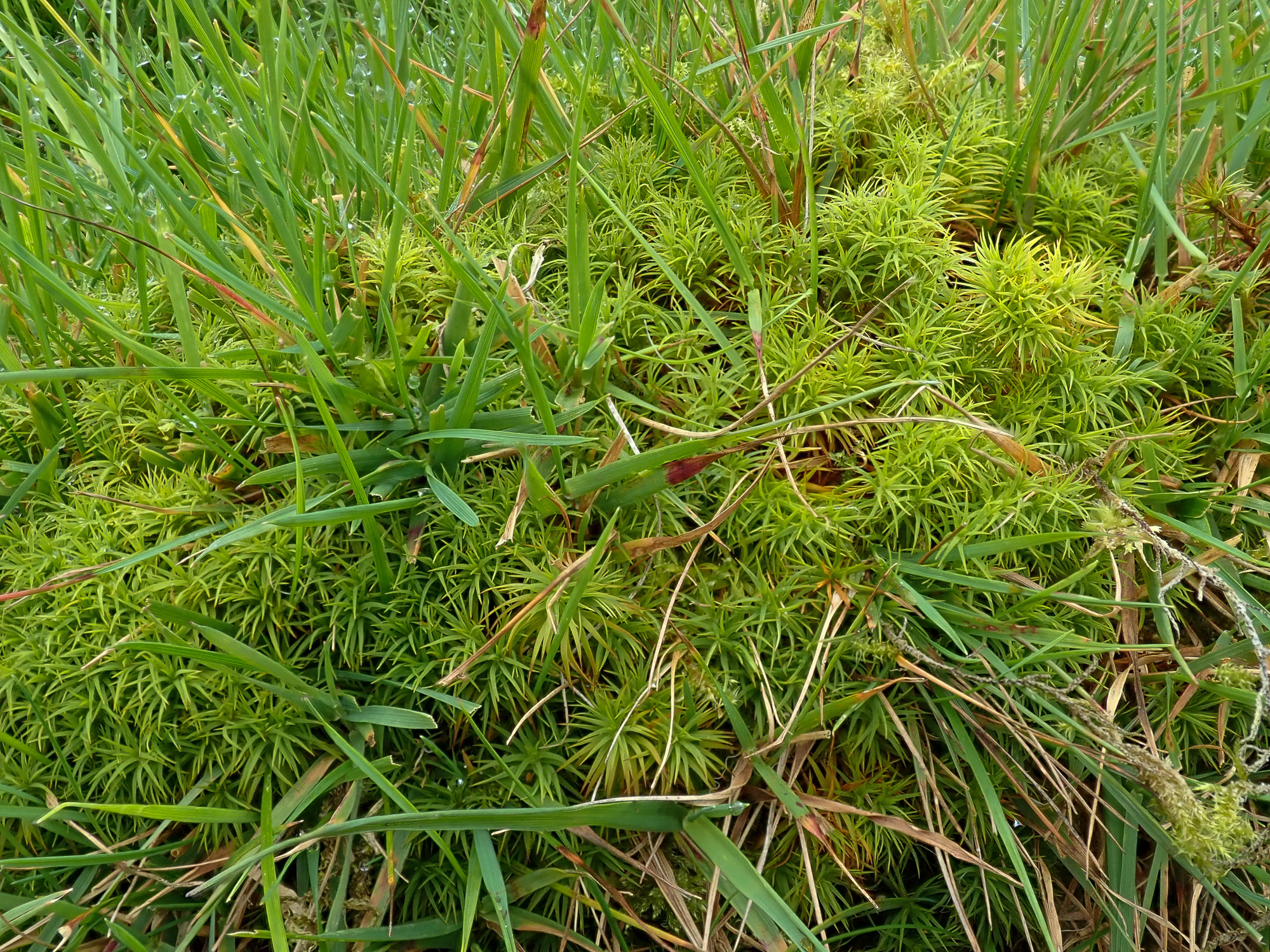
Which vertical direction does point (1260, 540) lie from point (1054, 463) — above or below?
below

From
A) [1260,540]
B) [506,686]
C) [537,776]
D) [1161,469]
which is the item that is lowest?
[1260,540]

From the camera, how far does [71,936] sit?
1.22 meters

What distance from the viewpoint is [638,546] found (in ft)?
4.31

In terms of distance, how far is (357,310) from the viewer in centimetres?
135

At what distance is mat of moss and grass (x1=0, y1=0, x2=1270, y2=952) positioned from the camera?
124cm

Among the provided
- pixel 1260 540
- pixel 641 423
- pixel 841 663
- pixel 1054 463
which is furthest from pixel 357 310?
pixel 1260 540

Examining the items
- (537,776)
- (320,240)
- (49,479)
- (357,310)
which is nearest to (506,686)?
(537,776)

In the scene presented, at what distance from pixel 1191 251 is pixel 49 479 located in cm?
183

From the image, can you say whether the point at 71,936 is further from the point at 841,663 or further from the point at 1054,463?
the point at 1054,463

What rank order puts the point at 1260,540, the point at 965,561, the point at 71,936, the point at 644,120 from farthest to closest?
the point at 644,120 → the point at 1260,540 → the point at 965,561 → the point at 71,936

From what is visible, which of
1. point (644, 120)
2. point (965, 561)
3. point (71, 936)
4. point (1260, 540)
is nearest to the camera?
point (71, 936)

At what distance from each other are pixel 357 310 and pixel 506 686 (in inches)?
23.8

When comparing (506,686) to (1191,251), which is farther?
(1191,251)

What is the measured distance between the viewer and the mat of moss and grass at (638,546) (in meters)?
1.24
